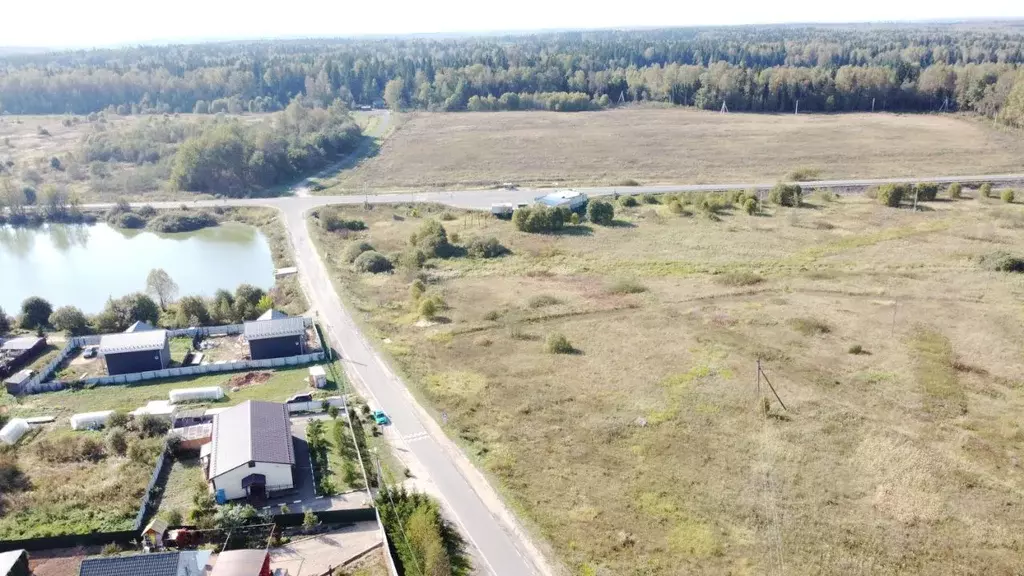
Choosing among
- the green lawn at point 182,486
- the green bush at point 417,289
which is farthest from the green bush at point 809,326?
the green lawn at point 182,486

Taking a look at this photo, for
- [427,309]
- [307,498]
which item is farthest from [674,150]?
[307,498]

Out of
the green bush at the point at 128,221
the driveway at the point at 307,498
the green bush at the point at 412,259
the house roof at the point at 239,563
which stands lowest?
the driveway at the point at 307,498

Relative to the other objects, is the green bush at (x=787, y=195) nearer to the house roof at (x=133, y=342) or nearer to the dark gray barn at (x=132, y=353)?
Result: the house roof at (x=133, y=342)

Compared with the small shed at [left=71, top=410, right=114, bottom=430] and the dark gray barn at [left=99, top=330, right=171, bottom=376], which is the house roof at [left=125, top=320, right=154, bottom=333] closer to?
the dark gray barn at [left=99, top=330, right=171, bottom=376]

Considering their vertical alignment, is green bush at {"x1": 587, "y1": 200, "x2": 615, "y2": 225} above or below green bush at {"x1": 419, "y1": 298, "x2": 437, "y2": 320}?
above

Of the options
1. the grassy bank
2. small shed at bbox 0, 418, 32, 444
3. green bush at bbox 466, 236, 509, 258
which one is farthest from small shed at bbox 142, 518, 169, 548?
green bush at bbox 466, 236, 509, 258

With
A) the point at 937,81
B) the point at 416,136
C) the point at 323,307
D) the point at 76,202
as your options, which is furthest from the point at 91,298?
the point at 937,81
